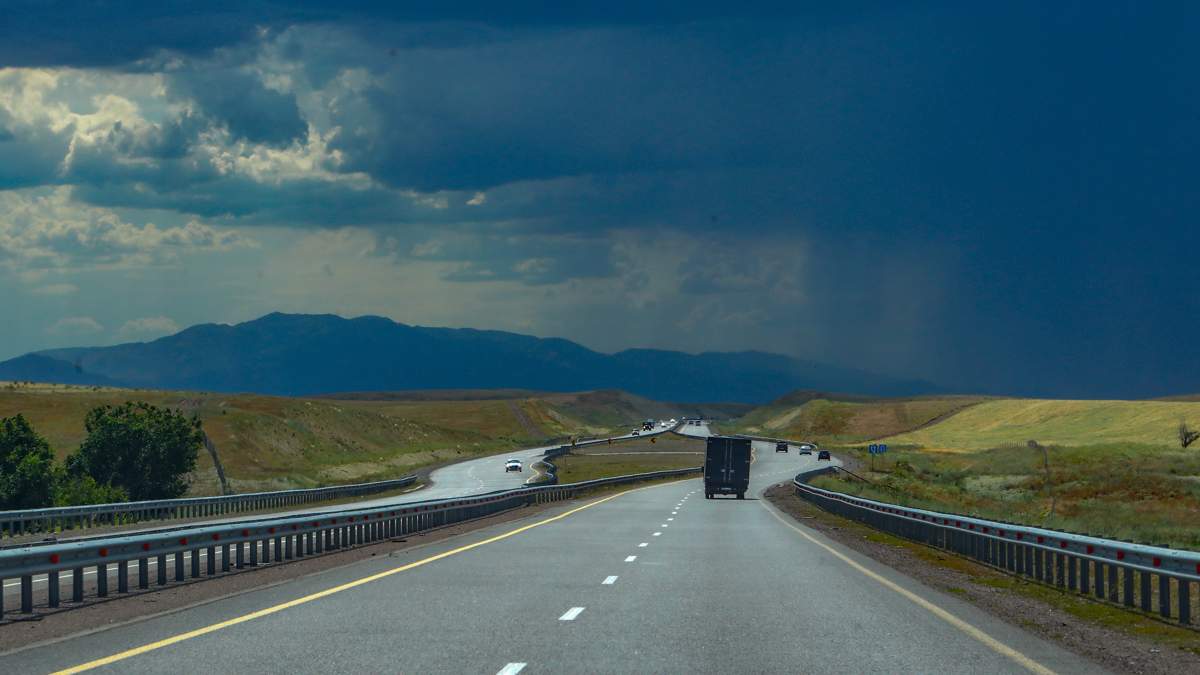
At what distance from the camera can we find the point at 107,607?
1784 cm

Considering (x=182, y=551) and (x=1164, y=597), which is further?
(x=182, y=551)

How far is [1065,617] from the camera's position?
17.6 m

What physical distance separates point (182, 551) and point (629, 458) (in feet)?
416

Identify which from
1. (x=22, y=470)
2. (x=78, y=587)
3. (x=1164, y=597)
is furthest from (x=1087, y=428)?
(x=78, y=587)

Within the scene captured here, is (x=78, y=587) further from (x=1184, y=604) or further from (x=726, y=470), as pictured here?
(x=726, y=470)

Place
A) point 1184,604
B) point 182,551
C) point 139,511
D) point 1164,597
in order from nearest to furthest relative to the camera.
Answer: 1. point 1184,604
2. point 1164,597
3. point 182,551
4. point 139,511

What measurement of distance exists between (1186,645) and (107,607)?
12.7 meters

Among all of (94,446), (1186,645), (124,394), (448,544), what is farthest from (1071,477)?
(124,394)

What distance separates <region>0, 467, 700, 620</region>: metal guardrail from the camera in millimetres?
17516

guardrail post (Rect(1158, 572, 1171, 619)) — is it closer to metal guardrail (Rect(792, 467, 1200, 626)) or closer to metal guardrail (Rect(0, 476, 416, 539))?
metal guardrail (Rect(792, 467, 1200, 626))

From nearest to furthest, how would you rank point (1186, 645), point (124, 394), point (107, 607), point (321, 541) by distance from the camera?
1. point (1186, 645)
2. point (107, 607)
3. point (321, 541)
4. point (124, 394)

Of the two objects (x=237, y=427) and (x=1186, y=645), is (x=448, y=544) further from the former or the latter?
(x=237, y=427)

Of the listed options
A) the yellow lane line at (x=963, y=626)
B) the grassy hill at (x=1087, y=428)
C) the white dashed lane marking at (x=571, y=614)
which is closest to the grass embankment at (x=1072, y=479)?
the grassy hill at (x=1087, y=428)

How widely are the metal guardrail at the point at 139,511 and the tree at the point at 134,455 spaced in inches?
491
